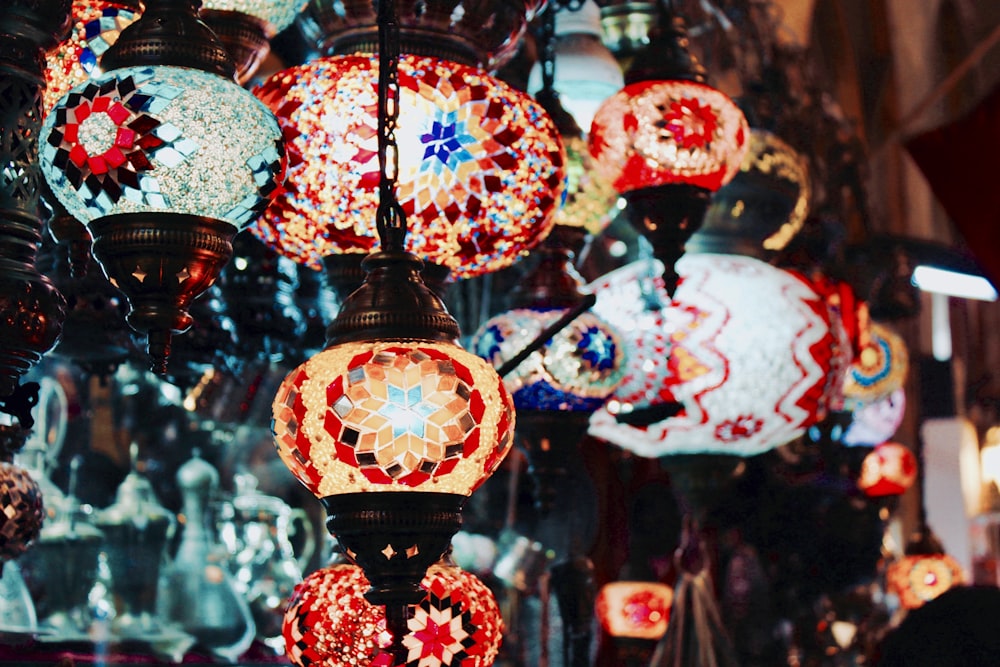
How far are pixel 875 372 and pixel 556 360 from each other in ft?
6.10

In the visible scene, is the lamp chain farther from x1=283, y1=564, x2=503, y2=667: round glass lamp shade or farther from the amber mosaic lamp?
x1=283, y1=564, x2=503, y2=667: round glass lamp shade

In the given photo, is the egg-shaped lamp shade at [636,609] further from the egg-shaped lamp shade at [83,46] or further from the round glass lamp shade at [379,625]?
the egg-shaped lamp shade at [83,46]

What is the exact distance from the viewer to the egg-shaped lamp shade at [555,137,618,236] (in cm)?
251

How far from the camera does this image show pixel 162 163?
1495 millimetres

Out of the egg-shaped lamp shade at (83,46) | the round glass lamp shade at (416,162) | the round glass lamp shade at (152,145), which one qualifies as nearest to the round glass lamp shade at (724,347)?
the round glass lamp shade at (416,162)

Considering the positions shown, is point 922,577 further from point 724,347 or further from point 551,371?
point 551,371

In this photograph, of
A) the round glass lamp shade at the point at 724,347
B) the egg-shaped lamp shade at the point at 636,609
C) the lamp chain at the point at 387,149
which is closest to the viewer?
the lamp chain at the point at 387,149

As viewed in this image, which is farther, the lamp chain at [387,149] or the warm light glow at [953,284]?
the warm light glow at [953,284]

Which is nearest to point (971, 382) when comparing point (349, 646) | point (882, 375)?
point (882, 375)

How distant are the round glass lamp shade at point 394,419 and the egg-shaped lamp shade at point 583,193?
3.30 feet

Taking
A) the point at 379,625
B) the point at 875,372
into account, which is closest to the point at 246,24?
the point at 379,625

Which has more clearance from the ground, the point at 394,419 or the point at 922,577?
the point at 394,419

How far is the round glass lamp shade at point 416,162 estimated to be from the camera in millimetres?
1875

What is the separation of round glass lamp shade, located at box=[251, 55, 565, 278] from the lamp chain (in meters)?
0.16
